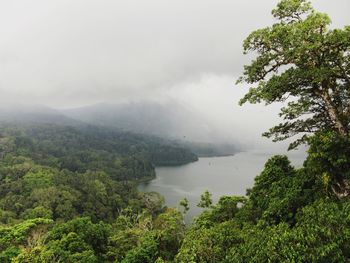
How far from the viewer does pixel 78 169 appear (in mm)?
153000

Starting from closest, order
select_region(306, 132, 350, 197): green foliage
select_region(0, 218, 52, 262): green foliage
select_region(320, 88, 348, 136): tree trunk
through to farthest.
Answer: select_region(306, 132, 350, 197): green foliage
select_region(320, 88, 348, 136): tree trunk
select_region(0, 218, 52, 262): green foliage

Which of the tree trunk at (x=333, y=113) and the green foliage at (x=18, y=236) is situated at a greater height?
the tree trunk at (x=333, y=113)

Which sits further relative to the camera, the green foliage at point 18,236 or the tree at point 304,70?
the green foliage at point 18,236

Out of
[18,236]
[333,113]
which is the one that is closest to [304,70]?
[333,113]

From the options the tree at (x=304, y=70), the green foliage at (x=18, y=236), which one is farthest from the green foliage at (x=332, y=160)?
the green foliage at (x=18, y=236)

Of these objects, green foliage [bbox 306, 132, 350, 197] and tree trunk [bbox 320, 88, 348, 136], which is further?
tree trunk [bbox 320, 88, 348, 136]

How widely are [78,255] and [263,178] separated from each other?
1642 cm

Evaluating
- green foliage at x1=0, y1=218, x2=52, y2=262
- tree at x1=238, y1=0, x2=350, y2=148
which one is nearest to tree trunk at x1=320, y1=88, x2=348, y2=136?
tree at x1=238, y1=0, x2=350, y2=148

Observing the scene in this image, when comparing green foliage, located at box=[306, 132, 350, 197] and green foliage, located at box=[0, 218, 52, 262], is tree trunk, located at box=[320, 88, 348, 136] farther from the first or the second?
green foliage, located at box=[0, 218, 52, 262]

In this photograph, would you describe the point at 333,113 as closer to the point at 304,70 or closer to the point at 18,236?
the point at 304,70

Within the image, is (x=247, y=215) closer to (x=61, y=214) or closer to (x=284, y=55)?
(x=284, y=55)

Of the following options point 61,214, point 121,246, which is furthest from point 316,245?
point 61,214

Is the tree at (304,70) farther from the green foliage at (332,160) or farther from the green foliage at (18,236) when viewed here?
the green foliage at (18,236)

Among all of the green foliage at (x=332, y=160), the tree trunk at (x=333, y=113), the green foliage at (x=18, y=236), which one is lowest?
the green foliage at (x=18, y=236)
